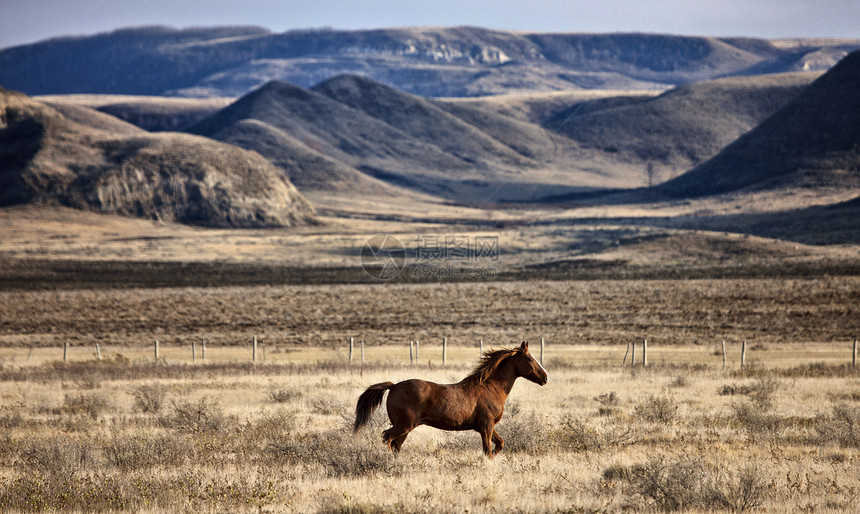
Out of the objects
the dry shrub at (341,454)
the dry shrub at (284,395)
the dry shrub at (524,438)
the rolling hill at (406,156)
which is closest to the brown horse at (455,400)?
the dry shrub at (341,454)

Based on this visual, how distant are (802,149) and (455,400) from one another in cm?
12451

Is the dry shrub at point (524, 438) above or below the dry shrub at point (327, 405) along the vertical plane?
above

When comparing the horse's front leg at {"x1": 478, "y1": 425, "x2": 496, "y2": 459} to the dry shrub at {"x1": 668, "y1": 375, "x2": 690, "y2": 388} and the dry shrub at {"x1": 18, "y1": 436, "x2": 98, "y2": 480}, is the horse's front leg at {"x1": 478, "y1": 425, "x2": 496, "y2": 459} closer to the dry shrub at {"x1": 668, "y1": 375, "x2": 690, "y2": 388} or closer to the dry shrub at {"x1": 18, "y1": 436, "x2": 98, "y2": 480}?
the dry shrub at {"x1": 18, "y1": 436, "x2": 98, "y2": 480}

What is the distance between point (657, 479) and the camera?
9391mm

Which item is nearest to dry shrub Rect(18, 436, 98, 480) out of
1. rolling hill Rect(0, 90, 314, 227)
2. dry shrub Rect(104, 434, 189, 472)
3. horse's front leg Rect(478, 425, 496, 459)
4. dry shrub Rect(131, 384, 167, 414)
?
dry shrub Rect(104, 434, 189, 472)

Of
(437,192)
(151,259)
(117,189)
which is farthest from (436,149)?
(151,259)

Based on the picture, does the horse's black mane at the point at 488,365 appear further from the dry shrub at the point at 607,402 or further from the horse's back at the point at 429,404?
the dry shrub at the point at 607,402

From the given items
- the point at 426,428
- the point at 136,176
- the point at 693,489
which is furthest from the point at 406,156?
the point at 693,489

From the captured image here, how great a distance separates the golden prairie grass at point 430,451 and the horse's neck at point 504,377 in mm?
1024

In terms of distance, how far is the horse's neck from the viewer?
10.6 meters

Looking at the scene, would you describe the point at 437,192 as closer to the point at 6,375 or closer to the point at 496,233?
the point at 496,233

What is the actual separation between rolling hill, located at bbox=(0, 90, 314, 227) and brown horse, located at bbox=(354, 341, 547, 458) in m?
93.9

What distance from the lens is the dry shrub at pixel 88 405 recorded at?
16.4 meters

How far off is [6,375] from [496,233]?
71.3 metres
